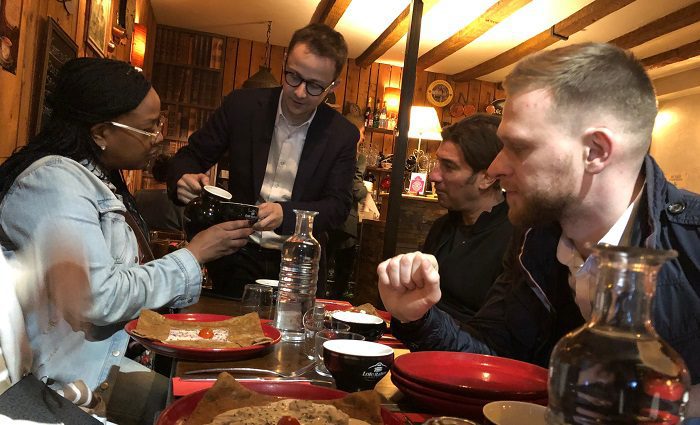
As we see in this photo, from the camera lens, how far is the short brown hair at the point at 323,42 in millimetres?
2307

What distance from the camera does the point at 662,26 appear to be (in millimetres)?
5875

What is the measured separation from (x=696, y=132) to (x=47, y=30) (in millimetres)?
7552

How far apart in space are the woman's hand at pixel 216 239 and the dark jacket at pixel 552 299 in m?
0.62

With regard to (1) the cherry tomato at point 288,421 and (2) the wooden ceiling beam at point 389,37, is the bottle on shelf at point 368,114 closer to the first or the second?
(2) the wooden ceiling beam at point 389,37

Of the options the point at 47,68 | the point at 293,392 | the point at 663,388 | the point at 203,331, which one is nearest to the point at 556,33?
the point at 47,68

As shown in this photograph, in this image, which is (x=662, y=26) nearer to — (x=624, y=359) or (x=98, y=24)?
(x=98, y=24)

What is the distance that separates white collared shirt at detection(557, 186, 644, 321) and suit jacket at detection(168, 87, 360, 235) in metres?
1.08

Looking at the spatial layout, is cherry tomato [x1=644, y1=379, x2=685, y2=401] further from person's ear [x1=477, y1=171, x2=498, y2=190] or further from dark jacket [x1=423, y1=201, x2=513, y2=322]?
person's ear [x1=477, y1=171, x2=498, y2=190]

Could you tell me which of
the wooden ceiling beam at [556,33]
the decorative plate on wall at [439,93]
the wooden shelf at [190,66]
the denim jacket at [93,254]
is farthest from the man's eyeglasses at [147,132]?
the decorative plate on wall at [439,93]

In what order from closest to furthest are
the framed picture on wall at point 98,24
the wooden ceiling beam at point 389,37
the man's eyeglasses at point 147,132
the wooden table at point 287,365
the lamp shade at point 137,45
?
1. the wooden table at point 287,365
2. the man's eyeglasses at point 147,132
3. the framed picture on wall at point 98,24
4. the lamp shade at point 137,45
5. the wooden ceiling beam at point 389,37

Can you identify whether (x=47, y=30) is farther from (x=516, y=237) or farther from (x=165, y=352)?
(x=516, y=237)

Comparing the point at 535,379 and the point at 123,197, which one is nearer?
the point at 535,379

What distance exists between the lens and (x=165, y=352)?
1250 mm

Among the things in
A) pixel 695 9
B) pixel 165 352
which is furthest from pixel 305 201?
pixel 695 9
